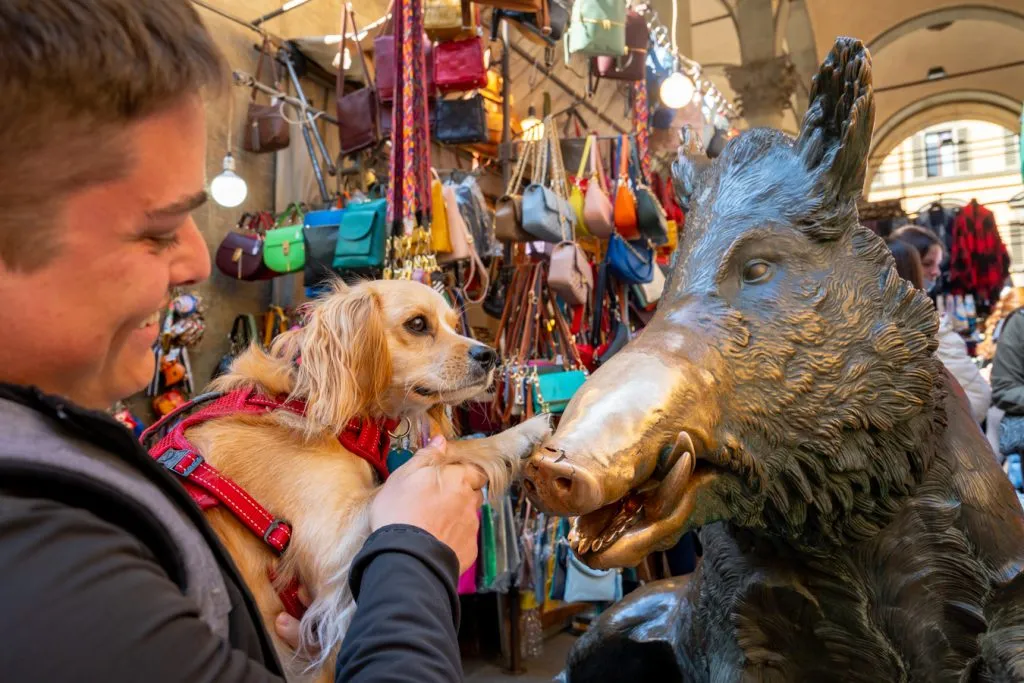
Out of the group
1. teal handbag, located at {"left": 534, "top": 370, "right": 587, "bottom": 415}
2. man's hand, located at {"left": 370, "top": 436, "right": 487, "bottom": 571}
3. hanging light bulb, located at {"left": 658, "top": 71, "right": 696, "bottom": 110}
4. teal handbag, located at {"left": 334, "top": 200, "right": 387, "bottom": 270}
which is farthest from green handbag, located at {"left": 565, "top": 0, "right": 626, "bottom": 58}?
man's hand, located at {"left": 370, "top": 436, "right": 487, "bottom": 571}

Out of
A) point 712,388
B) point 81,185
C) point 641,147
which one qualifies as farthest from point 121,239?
point 641,147

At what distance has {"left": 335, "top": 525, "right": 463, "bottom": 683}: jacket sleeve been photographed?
23.8 inches

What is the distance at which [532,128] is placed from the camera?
4512mm

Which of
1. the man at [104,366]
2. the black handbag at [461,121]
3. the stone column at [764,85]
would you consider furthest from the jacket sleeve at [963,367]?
the stone column at [764,85]

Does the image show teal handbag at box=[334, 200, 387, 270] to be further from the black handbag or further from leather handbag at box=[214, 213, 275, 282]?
the black handbag

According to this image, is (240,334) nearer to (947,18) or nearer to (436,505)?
(436,505)

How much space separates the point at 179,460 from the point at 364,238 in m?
1.88

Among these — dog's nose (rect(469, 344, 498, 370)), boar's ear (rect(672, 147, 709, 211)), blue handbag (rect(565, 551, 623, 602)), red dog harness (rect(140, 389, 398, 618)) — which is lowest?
blue handbag (rect(565, 551, 623, 602))

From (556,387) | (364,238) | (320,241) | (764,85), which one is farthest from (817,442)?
(764,85)

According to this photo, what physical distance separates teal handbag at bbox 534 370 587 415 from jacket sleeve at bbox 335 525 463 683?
2.25m

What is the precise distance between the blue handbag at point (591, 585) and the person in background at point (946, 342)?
163 centimetres

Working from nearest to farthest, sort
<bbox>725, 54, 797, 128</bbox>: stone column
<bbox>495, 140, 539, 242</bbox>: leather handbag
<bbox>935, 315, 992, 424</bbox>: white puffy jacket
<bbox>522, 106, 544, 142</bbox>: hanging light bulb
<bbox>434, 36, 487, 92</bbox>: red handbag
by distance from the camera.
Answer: <bbox>935, 315, 992, 424</bbox>: white puffy jacket → <bbox>495, 140, 539, 242</bbox>: leather handbag → <bbox>434, 36, 487, 92</bbox>: red handbag → <bbox>522, 106, 544, 142</bbox>: hanging light bulb → <bbox>725, 54, 797, 128</bbox>: stone column

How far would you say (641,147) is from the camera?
15.3ft

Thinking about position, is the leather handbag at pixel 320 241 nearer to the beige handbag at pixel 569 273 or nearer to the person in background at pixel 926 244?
the beige handbag at pixel 569 273
